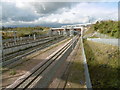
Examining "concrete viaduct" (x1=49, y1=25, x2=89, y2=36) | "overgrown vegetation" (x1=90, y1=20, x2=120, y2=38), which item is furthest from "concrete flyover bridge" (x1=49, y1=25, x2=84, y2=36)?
"overgrown vegetation" (x1=90, y1=20, x2=120, y2=38)

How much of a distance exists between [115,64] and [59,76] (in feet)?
23.8

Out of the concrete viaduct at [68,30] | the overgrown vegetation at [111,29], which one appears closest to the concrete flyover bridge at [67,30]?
the concrete viaduct at [68,30]

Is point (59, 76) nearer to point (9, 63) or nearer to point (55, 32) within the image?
point (9, 63)

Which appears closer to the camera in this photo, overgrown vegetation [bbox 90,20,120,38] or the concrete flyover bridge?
overgrown vegetation [bbox 90,20,120,38]

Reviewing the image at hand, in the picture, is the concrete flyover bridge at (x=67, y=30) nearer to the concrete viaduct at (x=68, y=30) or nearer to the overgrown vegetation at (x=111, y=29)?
the concrete viaduct at (x=68, y=30)

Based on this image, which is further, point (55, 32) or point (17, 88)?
point (55, 32)

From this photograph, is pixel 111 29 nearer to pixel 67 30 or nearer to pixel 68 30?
pixel 67 30

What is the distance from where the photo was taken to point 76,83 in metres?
11.0

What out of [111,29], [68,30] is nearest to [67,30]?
[68,30]

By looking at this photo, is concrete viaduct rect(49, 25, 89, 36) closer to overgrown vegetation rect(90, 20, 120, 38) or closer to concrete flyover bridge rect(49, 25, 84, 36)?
concrete flyover bridge rect(49, 25, 84, 36)

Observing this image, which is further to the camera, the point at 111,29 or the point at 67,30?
the point at 67,30

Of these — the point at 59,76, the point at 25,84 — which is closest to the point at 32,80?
the point at 25,84

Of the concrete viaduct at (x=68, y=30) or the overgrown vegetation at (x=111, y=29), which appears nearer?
the overgrown vegetation at (x=111, y=29)

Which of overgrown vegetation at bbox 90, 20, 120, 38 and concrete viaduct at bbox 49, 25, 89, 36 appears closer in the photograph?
overgrown vegetation at bbox 90, 20, 120, 38
